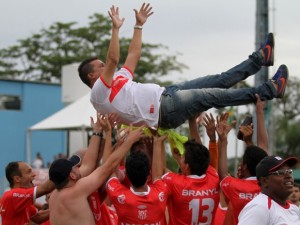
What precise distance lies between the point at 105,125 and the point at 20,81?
29986mm

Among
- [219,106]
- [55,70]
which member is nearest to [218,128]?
[219,106]

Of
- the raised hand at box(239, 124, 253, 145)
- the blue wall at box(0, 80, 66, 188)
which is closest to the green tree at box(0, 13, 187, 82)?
the blue wall at box(0, 80, 66, 188)

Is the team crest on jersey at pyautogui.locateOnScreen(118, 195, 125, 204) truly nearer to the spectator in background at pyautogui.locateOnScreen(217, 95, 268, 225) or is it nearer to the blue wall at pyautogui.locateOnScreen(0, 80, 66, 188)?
the spectator in background at pyautogui.locateOnScreen(217, 95, 268, 225)

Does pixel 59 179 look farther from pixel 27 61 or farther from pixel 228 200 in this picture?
pixel 27 61

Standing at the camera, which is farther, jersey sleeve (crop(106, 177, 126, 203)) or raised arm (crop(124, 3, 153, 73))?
raised arm (crop(124, 3, 153, 73))

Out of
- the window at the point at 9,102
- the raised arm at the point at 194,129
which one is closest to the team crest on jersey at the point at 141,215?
the raised arm at the point at 194,129

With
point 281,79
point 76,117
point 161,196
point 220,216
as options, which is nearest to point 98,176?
point 161,196

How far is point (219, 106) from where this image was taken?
8.09 meters

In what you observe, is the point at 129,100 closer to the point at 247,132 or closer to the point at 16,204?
the point at 247,132

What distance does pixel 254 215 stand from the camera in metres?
5.92

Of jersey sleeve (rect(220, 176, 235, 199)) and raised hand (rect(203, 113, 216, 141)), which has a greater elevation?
raised hand (rect(203, 113, 216, 141))

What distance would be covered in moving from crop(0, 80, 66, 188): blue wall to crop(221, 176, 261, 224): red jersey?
2882 centimetres

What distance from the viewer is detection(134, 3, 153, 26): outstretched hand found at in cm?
789

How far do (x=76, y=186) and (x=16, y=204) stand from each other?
5.16 feet
